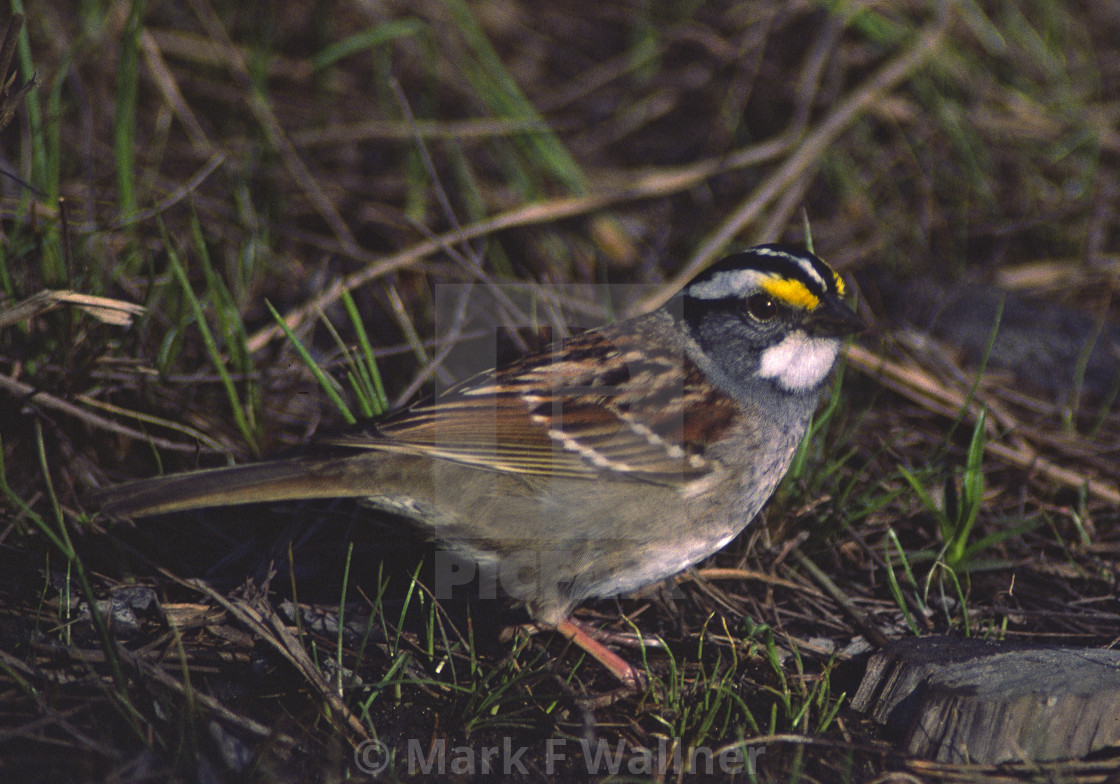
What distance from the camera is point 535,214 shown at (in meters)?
4.98

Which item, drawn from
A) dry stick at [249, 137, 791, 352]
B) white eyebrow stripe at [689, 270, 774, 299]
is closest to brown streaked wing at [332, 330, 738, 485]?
white eyebrow stripe at [689, 270, 774, 299]

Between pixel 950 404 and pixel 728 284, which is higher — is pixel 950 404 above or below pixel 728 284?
below

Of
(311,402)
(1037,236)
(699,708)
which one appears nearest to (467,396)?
(311,402)

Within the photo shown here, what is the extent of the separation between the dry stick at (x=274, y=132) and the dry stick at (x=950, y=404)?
2.64m

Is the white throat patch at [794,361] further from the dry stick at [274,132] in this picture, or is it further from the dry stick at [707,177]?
the dry stick at [274,132]

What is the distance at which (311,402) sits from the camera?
386 cm

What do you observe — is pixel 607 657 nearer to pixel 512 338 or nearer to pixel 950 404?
pixel 512 338

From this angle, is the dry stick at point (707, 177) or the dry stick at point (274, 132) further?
the dry stick at point (274, 132)

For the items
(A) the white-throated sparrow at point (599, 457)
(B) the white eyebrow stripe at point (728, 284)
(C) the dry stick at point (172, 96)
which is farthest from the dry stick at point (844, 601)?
(C) the dry stick at point (172, 96)

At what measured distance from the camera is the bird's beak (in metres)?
3.03

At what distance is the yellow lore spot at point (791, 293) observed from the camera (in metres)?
3.07

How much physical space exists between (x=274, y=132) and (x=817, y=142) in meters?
3.11

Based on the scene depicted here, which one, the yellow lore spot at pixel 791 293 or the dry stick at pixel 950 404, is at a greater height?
the yellow lore spot at pixel 791 293

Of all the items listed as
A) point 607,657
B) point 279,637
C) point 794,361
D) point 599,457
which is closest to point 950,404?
point 794,361
